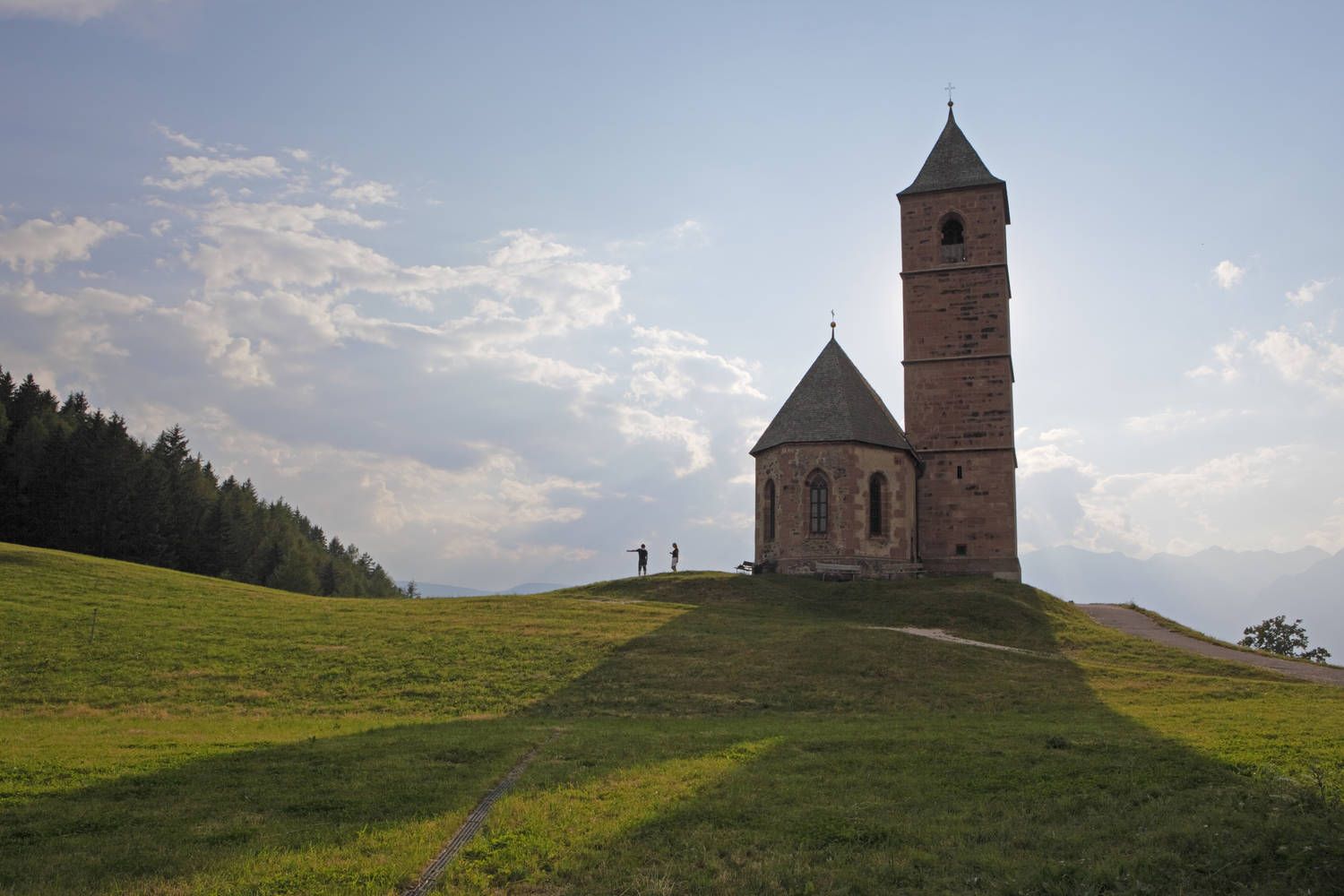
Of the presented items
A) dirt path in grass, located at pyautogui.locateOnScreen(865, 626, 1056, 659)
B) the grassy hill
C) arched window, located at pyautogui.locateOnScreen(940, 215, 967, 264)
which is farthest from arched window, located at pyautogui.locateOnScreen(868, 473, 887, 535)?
arched window, located at pyautogui.locateOnScreen(940, 215, 967, 264)

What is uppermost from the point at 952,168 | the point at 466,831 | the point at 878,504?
the point at 952,168

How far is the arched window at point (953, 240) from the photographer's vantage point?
49969mm

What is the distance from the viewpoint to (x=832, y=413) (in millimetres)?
44562

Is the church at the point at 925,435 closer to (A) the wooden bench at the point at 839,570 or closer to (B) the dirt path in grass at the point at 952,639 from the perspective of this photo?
(A) the wooden bench at the point at 839,570

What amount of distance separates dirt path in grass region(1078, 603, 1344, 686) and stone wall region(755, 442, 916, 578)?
32.1 feet

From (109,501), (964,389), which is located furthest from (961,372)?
(109,501)

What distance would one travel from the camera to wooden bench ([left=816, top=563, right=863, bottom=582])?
140 ft

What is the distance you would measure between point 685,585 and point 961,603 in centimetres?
1117

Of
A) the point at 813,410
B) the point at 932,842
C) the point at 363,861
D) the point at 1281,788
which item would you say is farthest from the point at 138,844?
the point at 813,410

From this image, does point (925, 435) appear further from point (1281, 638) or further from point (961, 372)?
point (1281, 638)

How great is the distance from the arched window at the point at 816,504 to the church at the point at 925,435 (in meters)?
0.06

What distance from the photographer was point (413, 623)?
3148cm

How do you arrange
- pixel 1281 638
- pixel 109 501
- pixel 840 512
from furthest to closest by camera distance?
pixel 109 501, pixel 1281 638, pixel 840 512

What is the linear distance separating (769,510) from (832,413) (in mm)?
5327
